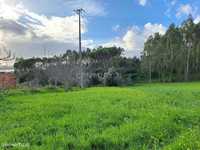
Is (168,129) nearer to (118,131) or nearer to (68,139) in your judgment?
(118,131)

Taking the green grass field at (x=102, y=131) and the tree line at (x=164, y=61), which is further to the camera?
the tree line at (x=164, y=61)

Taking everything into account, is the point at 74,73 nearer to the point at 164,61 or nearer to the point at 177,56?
the point at 164,61

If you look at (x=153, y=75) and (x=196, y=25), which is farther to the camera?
(x=153, y=75)

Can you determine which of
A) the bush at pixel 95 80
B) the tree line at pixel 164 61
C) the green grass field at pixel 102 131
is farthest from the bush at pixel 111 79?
the green grass field at pixel 102 131

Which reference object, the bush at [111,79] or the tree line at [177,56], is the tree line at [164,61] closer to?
the tree line at [177,56]

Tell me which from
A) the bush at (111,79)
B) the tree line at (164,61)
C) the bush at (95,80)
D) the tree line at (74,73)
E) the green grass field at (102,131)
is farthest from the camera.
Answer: the tree line at (164,61)

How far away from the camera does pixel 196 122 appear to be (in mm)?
10195

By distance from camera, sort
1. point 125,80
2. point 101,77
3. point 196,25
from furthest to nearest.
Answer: point 196,25 → point 125,80 → point 101,77

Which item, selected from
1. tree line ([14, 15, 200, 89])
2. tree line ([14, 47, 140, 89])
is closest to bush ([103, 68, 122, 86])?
tree line ([14, 47, 140, 89])

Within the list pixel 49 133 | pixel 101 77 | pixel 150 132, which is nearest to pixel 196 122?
pixel 150 132

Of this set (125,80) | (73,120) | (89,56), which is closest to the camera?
(73,120)

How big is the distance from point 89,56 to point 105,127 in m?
79.5

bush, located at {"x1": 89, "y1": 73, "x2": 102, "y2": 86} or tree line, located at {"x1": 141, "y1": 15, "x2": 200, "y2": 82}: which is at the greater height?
tree line, located at {"x1": 141, "y1": 15, "x2": 200, "y2": 82}

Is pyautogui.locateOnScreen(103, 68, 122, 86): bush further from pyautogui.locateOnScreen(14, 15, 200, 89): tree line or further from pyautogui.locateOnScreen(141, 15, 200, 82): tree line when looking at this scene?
pyautogui.locateOnScreen(141, 15, 200, 82): tree line
